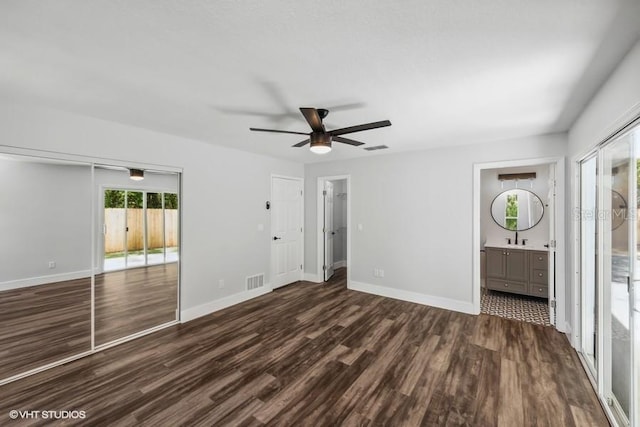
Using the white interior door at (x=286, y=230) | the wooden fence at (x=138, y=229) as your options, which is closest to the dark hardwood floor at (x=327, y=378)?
the wooden fence at (x=138, y=229)

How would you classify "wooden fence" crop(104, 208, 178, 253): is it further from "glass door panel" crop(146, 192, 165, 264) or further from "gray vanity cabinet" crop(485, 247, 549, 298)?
"gray vanity cabinet" crop(485, 247, 549, 298)

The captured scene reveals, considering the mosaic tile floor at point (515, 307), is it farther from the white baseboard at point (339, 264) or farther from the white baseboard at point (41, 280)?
the white baseboard at point (41, 280)

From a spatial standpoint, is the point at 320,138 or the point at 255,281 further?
the point at 255,281

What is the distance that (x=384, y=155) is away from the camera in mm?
4645

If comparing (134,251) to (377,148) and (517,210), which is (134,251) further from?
(517,210)

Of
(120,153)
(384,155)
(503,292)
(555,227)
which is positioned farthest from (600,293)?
(120,153)

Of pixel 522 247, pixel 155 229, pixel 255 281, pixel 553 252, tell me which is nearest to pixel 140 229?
pixel 155 229

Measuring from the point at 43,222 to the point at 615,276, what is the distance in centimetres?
540

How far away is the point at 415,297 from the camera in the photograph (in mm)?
4344

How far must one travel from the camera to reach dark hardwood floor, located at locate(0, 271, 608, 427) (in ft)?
6.42

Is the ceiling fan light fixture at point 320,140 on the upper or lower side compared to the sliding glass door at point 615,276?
upper

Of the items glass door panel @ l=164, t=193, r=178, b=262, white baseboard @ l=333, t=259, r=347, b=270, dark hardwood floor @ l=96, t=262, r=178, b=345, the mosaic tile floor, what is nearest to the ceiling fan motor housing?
glass door panel @ l=164, t=193, r=178, b=262

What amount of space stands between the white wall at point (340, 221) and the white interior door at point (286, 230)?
1.32 metres

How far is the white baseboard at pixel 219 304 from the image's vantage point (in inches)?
144
